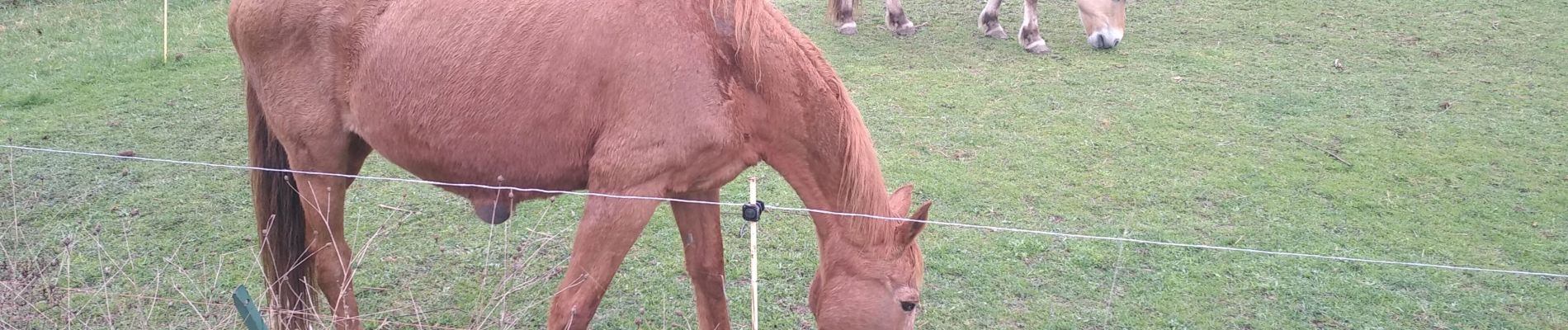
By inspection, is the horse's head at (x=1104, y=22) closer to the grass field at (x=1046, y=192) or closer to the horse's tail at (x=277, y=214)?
the grass field at (x=1046, y=192)

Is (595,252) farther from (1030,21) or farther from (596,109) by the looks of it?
(1030,21)

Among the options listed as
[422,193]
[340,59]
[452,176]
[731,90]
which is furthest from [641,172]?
[422,193]

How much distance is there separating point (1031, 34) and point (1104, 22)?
46 centimetres

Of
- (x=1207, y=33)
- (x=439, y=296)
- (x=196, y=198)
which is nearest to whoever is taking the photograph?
(x=439, y=296)

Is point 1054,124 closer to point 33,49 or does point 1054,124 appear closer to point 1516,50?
point 1516,50

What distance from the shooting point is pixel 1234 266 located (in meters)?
3.41

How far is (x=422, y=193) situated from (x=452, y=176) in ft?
5.70

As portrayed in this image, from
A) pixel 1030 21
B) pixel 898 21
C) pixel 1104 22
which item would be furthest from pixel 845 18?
pixel 1104 22

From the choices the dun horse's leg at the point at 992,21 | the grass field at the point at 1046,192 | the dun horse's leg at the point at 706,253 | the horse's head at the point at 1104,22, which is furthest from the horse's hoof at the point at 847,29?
the dun horse's leg at the point at 706,253

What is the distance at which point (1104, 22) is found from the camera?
6.18 meters

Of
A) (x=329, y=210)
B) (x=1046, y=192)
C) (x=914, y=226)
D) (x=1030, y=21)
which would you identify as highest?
(x=1030, y=21)

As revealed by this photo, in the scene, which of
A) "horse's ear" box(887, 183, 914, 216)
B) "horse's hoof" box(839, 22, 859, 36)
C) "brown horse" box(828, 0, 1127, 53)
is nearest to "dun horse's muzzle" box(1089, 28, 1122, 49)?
"brown horse" box(828, 0, 1127, 53)

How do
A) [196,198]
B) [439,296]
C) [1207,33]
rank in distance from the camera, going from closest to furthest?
[439,296] < [196,198] < [1207,33]

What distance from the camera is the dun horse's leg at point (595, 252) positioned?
222cm
